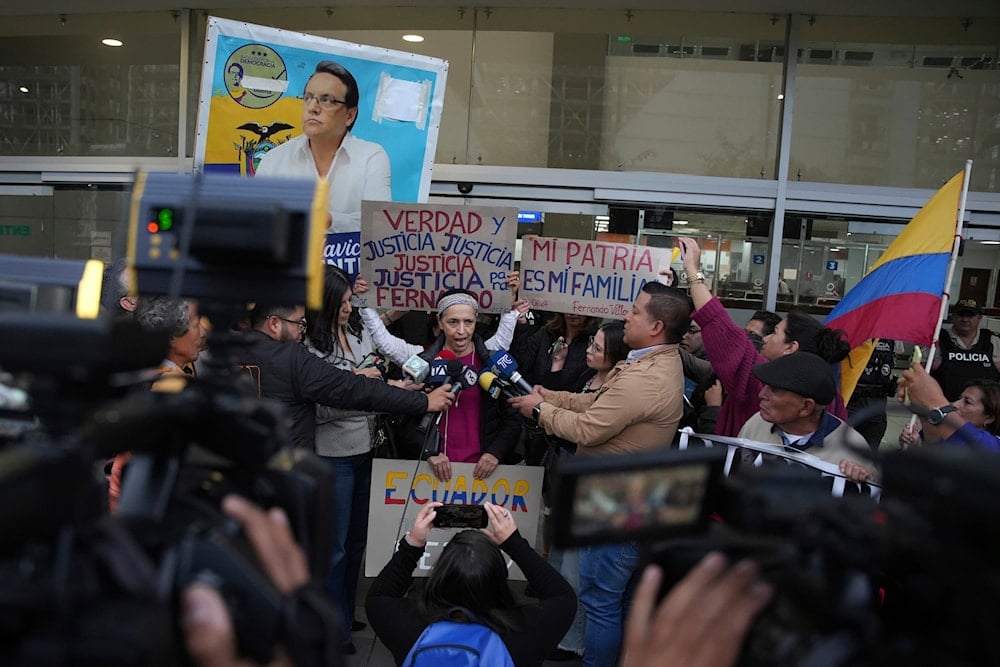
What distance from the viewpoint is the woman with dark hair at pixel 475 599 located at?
2.33m

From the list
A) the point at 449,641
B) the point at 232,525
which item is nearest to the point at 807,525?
the point at 232,525

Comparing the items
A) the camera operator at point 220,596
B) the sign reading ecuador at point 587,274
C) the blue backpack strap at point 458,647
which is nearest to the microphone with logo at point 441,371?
the sign reading ecuador at point 587,274

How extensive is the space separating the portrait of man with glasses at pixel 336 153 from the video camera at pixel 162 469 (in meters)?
3.70

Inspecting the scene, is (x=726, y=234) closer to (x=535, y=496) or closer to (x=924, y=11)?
(x=924, y=11)

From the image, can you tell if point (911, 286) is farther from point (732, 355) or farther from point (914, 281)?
point (732, 355)

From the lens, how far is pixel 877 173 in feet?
22.5

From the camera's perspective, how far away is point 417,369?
3.77 m

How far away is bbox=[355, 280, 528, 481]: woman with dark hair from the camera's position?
12.9ft

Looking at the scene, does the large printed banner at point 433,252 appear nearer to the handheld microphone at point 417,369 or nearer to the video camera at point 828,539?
the handheld microphone at point 417,369

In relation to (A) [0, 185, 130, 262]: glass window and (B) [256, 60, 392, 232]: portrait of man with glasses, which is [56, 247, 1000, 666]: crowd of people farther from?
(A) [0, 185, 130, 262]: glass window

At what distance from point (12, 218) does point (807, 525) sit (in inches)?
346

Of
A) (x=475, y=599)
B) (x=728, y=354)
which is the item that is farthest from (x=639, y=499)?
(x=728, y=354)

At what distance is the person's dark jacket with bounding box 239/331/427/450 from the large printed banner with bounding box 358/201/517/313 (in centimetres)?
109

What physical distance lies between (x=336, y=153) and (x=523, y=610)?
3416 millimetres
